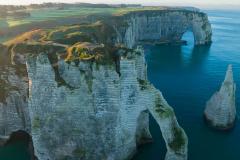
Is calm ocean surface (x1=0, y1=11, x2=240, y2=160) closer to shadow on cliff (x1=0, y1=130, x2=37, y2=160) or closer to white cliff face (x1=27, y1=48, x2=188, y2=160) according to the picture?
shadow on cliff (x1=0, y1=130, x2=37, y2=160)

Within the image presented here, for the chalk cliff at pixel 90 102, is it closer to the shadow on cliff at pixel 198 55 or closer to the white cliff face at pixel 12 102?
the white cliff face at pixel 12 102

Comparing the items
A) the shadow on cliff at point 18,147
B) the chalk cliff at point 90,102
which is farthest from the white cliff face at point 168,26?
the chalk cliff at point 90,102

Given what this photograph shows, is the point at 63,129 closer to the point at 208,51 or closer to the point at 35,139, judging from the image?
the point at 35,139

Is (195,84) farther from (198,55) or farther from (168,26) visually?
(168,26)

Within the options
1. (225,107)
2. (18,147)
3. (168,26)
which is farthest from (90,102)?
(168,26)

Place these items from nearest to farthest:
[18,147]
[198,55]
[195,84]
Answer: [18,147], [195,84], [198,55]

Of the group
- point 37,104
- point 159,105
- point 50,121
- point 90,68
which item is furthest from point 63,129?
point 159,105

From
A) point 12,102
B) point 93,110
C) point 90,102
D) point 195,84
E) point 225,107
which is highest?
→ point 90,102
